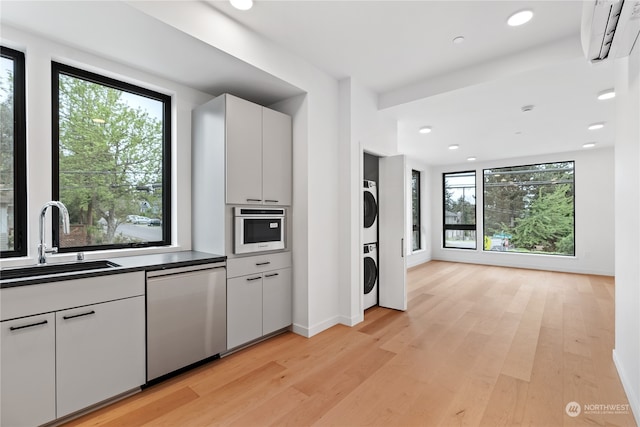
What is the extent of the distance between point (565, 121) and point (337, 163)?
3601mm

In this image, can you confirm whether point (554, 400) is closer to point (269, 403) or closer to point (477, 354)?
point (477, 354)

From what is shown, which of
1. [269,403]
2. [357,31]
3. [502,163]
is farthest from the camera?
[502,163]

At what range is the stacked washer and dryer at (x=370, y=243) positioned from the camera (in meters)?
3.93

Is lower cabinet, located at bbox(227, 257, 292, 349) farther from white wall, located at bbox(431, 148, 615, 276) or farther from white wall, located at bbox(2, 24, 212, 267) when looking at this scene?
white wall, located at bbox(431, 148, 615, 276)

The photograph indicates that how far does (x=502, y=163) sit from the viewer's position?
7250 millimetres

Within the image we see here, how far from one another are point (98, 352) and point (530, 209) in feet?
27.2

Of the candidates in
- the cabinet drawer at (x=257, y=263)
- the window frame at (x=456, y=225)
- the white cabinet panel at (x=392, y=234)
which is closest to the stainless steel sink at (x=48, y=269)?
the cabinet drawer at (x=257, y=263)

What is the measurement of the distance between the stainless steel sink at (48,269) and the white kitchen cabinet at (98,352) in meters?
0.37

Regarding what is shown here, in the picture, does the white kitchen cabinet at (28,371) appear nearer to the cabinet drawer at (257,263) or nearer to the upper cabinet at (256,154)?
the cabinet drawer at (257,263)

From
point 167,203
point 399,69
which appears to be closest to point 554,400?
point 399,69

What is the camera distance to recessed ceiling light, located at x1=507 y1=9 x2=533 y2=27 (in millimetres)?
2287

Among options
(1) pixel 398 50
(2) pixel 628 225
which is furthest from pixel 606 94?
(1) pixel 398 50

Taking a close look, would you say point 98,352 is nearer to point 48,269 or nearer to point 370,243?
point 48,269

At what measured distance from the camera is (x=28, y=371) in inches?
65.4
